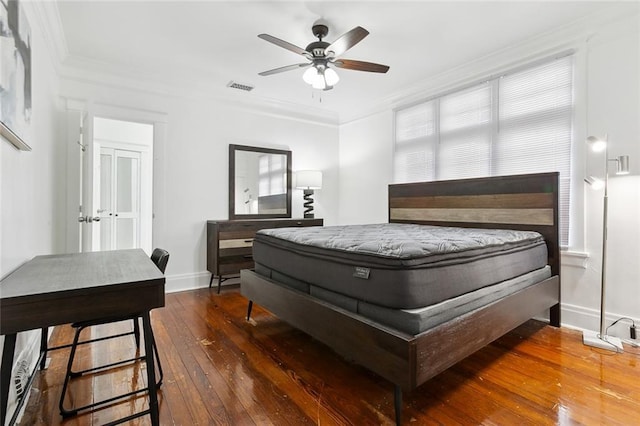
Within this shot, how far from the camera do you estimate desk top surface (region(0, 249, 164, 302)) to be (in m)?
1.24

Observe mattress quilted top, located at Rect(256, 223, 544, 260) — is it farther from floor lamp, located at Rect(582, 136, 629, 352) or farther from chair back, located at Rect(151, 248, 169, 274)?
chair back, located at Rect(151, 248, 169, 274)

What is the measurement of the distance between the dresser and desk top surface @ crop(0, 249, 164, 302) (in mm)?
1757

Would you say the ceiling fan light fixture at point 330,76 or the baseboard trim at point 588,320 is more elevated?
the ceiling fan light fixture at point 330,76

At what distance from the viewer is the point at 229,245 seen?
151 inches

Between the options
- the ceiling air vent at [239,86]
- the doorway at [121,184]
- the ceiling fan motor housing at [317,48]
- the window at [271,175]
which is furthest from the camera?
the doorway at [121,184]

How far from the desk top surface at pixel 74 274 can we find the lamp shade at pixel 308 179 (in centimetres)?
281

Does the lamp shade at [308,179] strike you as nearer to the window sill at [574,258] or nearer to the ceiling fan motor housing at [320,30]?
the ceiling fan motor housing at [320,30]

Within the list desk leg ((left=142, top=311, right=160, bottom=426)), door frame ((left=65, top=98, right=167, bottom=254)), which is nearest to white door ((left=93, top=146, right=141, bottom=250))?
door frame ((left=65, top=98, right=167, bottom=254))

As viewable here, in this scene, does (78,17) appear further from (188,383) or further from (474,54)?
(474,54)

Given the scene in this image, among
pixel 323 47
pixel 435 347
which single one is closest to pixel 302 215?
pixel 323 47

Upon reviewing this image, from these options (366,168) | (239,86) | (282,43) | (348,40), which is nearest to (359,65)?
(348,40)

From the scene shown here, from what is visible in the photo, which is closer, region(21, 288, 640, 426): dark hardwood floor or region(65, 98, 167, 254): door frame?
region(21, 288, 640, 426): dark hardwood floor

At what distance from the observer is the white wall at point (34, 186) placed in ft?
5.08

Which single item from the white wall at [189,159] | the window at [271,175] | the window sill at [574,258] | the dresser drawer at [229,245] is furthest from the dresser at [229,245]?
the window sill at [574,258]
